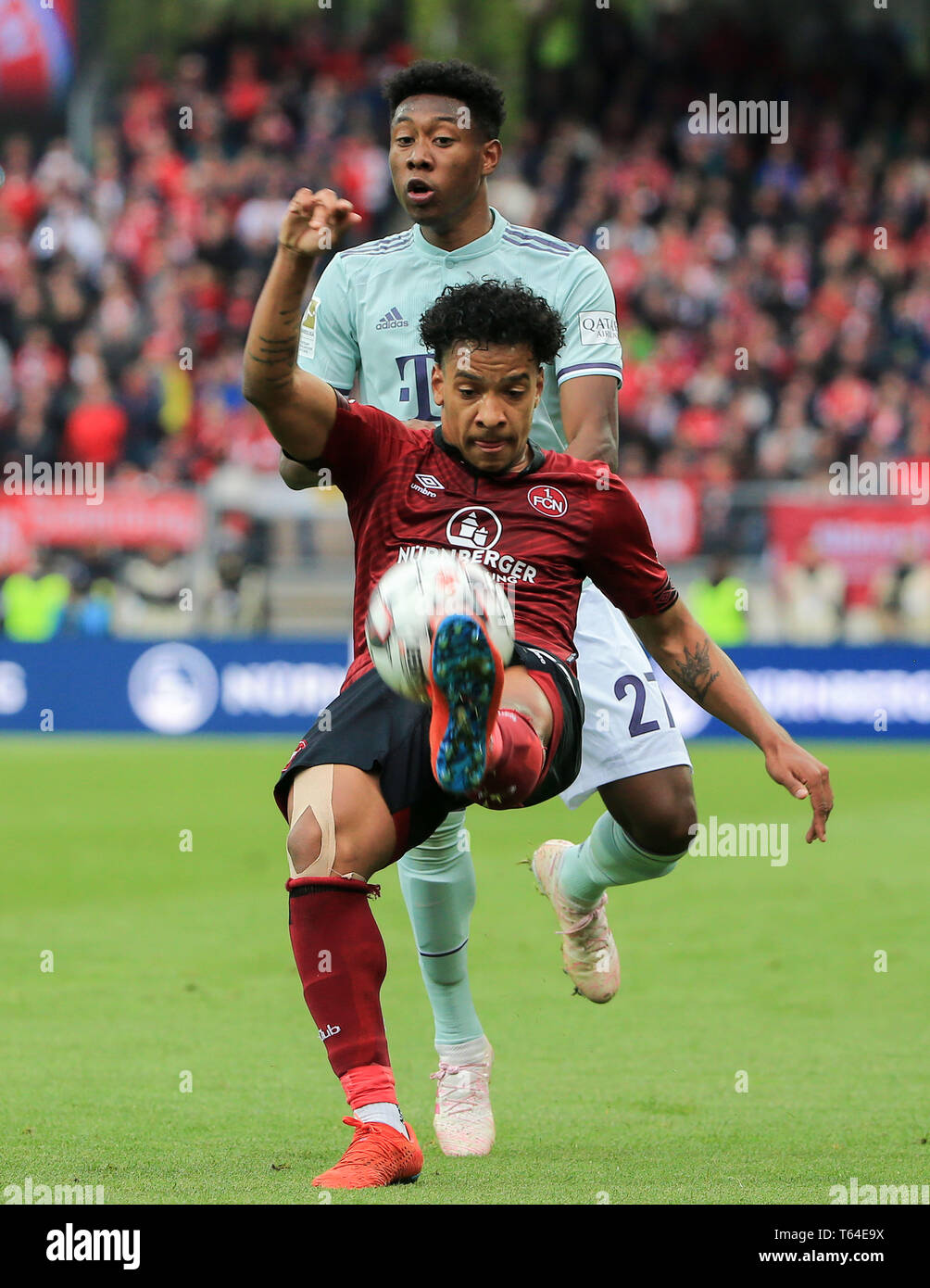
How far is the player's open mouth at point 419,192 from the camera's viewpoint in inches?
204

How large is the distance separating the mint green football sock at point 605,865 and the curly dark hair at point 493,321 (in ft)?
5.04

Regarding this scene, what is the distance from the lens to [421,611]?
13.2ft

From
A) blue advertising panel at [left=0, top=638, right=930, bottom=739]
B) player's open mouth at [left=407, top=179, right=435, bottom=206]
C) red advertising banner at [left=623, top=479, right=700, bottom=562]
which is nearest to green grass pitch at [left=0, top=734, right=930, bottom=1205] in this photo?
player's open mouth at [left=407, top=179, right=435, bottom=206]

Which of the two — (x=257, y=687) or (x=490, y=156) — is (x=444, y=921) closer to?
(x=490, y=156)

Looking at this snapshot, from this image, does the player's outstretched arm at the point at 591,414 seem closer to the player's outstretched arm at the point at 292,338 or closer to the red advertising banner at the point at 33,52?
the player's outstretched arm at the point at 292,338

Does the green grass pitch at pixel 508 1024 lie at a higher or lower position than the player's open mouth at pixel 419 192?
lower

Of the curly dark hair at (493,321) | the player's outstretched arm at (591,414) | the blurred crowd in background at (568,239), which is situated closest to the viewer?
the curly dark hair at (493,321)

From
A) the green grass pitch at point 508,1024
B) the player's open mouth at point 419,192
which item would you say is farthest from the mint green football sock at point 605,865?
the player's open mouth at point 419,192

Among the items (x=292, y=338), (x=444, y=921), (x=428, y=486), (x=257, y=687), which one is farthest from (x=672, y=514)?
(x=292, y=338)

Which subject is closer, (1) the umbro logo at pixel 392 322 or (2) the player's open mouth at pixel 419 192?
(2) the player's open mouth at pixel 419 192

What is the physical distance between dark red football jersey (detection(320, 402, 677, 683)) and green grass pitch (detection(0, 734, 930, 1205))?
1.23 metres

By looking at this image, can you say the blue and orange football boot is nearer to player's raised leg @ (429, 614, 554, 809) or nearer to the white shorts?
player's raised leg @ (429, 614, 554, 809)

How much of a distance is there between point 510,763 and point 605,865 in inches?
61.9

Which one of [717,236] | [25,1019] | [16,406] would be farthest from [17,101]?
Result: [25,1019]
